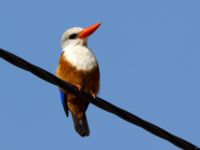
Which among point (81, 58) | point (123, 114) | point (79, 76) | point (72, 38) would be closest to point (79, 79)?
point (79, 76)

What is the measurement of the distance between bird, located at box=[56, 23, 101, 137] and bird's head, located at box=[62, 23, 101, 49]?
0.08 meters

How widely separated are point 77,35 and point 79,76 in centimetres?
121

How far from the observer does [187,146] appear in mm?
3947

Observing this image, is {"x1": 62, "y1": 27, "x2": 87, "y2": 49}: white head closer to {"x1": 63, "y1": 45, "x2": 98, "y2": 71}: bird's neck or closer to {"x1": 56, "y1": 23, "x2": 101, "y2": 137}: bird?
{"x1": 56, "y1": 23, "x2": 101, "y2": 137}: bird

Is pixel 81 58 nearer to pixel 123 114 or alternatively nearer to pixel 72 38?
pixel 72 38

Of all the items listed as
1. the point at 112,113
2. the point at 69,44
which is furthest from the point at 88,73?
the point at 112,113

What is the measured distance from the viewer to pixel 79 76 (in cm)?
638

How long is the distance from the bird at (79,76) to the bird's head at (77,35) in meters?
0.08

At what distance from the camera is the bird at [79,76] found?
638 cm

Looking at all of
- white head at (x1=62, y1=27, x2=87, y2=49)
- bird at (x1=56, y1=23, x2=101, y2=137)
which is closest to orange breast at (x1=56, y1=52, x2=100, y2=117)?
bird at (x1=56, y1=23, x2=101, y2=137)

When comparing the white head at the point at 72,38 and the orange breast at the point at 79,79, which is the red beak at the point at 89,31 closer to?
the white head at the point at 72,38

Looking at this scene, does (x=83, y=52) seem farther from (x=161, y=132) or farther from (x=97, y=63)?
(x=161, y=132)

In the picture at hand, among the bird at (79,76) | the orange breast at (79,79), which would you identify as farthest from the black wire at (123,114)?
the orange breast at (79,79)

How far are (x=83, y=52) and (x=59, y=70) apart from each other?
0.35 m
